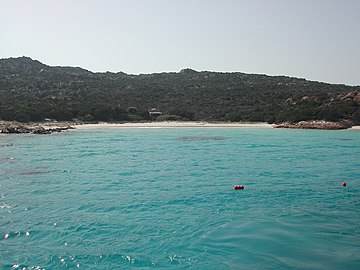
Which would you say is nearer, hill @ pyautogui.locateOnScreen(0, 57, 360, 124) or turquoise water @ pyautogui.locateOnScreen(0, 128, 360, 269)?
turquoise water @ pyautogui.locateOnScreen(0, 128, 360, 269)

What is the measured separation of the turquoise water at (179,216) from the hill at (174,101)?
3658 cm

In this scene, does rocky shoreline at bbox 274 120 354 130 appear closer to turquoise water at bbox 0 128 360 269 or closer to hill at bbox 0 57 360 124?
hill at bbox 0 57 360 124

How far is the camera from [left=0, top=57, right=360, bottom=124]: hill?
5097 cm

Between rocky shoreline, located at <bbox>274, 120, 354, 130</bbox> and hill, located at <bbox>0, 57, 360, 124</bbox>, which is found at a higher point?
hill, located at <bbox>0, 57, 360, 124</bbox>

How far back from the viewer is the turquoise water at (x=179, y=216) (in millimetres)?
6355

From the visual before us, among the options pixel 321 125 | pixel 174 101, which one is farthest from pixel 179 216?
pixel 174 101

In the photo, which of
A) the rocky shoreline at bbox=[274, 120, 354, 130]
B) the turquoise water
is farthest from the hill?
the turquoise water

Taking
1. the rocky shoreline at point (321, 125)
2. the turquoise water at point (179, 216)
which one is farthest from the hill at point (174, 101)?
the turquoise water at point (179, 216)

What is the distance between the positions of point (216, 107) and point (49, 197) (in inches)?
2400

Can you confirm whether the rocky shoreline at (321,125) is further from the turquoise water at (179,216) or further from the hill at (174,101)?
the turquoise water at (179,216)

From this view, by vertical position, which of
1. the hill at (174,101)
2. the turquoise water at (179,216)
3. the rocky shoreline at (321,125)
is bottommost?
the turquoise water at (179,216)

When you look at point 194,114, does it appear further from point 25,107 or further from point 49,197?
point 49,197

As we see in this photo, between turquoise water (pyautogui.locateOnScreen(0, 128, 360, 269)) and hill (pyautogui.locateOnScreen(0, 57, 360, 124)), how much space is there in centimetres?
3658

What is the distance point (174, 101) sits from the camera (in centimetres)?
8056
